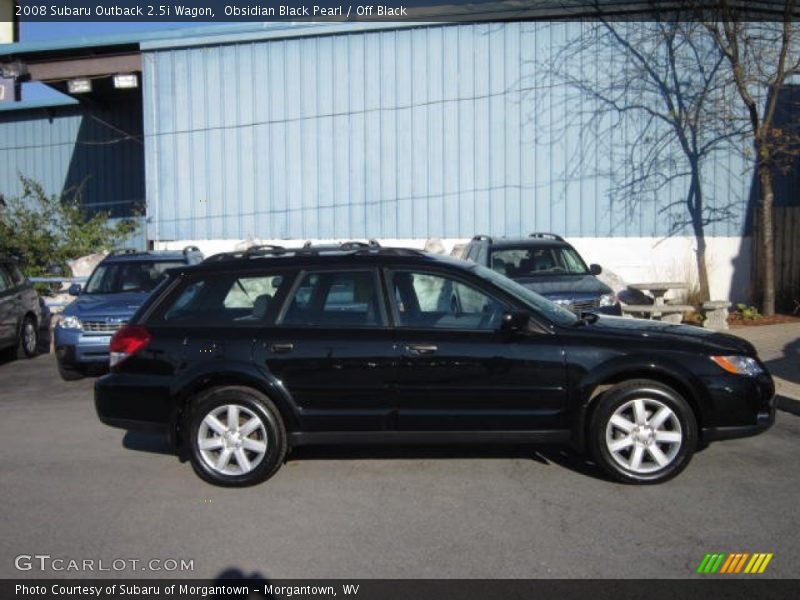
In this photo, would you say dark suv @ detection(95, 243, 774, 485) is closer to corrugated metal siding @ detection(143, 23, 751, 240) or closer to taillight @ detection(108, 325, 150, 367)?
taillight @ detection(108, 325, 150, 367)

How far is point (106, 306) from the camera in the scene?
1033 centimetres

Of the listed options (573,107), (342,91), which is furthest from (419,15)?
(573,107)

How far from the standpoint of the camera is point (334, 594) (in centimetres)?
414

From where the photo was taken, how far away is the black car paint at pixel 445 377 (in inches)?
222

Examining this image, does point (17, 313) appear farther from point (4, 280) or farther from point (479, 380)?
point (479, 380)

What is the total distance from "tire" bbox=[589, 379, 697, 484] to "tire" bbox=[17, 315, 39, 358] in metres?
10.2

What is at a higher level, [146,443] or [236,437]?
[236,437]

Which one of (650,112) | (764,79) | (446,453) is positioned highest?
(764,79)

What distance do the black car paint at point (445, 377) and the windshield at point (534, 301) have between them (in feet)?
0.33

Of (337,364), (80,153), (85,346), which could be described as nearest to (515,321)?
(337,364)

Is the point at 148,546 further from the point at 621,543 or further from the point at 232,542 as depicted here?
the point at 621,543

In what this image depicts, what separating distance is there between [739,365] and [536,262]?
19.2 feet

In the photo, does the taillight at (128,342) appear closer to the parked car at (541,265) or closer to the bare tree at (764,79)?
the parked car at (541,265)

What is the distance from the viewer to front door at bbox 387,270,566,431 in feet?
18.6
